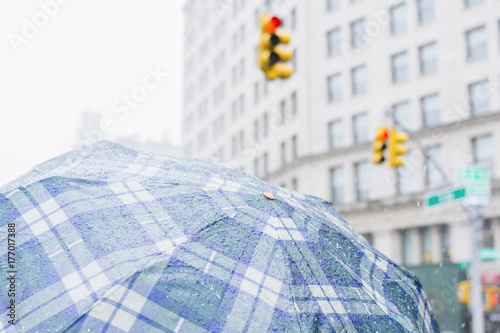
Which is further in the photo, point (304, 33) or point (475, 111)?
point (304, 33)

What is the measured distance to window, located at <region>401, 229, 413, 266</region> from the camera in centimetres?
3475

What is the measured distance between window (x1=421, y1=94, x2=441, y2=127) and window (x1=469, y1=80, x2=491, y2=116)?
74.7 inches

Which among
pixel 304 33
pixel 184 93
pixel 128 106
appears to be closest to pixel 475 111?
pixel 304 33

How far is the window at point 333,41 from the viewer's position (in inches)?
1539

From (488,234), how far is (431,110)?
7.32 meters

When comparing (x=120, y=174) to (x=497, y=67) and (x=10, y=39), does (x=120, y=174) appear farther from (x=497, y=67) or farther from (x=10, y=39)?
(x=497, y=67)

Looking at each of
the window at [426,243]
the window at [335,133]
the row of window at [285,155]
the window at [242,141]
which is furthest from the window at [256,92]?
the window at [426,243]

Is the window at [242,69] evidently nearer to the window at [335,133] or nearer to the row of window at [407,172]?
the window at [335,133]

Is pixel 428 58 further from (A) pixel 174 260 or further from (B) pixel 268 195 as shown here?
(A) pixel 174 260

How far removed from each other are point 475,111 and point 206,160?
100ft

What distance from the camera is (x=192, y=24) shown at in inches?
2447

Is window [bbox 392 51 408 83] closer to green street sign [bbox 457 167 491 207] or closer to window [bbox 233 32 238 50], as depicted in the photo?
window [bbox 233 32 238 50]

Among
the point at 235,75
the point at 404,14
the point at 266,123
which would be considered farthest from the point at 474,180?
the point at 235,75

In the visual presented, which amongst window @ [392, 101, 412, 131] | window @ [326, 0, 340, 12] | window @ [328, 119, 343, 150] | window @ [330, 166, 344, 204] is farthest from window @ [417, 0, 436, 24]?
window @ [330, 166, 344, 204]
